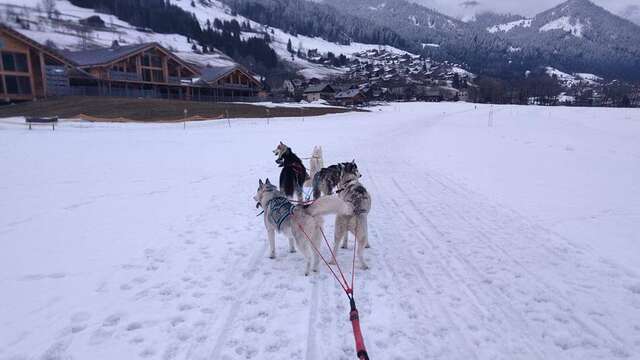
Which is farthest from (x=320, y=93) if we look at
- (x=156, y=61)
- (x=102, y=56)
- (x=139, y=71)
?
(x=102, y=56)

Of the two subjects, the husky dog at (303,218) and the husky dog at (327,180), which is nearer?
the husky dog at (303,218)

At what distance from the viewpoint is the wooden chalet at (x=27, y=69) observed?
121ft

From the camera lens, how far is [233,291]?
4.64 meters

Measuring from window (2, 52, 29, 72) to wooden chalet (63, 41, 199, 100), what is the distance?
7311 mm

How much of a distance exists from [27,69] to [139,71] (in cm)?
1386

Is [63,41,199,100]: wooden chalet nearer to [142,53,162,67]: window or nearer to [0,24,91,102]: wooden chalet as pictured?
[142,53,162,67]: window

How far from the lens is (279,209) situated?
5137 millimetres

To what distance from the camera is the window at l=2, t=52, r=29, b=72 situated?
36.8m

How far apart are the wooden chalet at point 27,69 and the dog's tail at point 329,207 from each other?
46.8 m

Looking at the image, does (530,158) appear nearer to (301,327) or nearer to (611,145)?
(611,145)

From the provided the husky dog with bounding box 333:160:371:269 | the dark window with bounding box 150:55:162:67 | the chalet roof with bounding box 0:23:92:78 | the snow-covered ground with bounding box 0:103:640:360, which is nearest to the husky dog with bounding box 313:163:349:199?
the snow-covered ground with bounding box 0:103:640:360

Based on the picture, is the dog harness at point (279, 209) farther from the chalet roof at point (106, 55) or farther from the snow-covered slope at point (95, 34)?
the snow-covered slope at point (95, 34)

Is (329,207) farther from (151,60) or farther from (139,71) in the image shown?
(151,60)

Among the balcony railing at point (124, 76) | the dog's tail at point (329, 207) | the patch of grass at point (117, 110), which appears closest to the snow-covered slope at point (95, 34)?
the balcony railing at point (124, 76)
